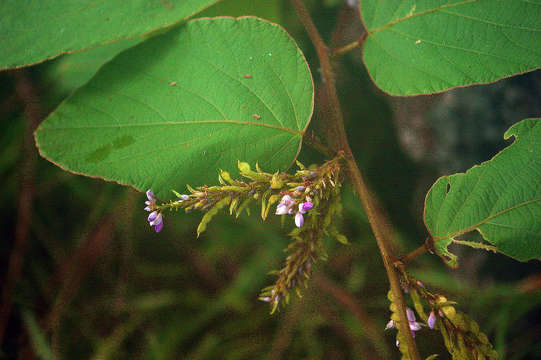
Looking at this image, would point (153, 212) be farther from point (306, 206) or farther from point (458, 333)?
point (458, 333)

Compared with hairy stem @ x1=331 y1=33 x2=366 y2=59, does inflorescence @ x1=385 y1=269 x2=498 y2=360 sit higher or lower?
lower

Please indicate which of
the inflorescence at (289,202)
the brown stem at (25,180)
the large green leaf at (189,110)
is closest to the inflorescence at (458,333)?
the inflorescence at (289,202)

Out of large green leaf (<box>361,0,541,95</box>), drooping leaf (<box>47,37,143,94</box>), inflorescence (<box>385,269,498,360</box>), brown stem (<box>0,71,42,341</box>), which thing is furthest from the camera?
brown stem (<box>0,71,42,341</box>)

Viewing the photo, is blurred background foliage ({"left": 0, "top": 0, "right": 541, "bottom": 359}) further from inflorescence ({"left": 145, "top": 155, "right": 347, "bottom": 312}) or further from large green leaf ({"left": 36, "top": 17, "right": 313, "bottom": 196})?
inflorescence ({"left": 145, "top": 155, "right": 347, "bottom": 312})

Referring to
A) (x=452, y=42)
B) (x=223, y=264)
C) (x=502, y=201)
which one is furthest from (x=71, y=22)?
(x=223, y=264)

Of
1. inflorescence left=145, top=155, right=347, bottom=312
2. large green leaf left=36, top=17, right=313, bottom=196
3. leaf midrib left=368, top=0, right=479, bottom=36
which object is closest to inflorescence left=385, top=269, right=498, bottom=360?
inflorescence left=145, top=155, right=347, bottom=312

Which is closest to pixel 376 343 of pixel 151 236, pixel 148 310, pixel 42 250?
pixel 148 310
